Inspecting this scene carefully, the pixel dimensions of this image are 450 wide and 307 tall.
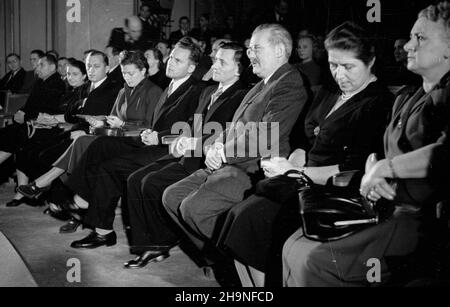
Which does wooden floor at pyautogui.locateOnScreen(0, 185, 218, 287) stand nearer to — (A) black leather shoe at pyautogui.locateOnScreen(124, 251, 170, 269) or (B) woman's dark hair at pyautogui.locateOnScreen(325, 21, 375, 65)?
(A) black leather shoe at pyautogui.locateOnScreen(124, 251, 170, 269)

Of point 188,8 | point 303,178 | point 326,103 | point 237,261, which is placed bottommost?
point 237,261

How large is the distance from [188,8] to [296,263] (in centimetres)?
977

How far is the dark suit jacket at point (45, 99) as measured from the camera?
19.7 feet

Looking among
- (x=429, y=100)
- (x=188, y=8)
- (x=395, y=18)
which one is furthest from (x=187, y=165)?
(x=188, y=8)

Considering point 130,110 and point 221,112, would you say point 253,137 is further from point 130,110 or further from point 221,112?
point 130,110

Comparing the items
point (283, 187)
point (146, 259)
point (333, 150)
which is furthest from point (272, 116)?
point (146, 259)

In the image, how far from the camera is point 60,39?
8812 mm

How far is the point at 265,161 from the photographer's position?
276 cm

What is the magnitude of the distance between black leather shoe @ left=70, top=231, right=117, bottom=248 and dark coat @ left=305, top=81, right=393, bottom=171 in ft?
6.29

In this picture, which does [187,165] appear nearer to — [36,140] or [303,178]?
[303,178]

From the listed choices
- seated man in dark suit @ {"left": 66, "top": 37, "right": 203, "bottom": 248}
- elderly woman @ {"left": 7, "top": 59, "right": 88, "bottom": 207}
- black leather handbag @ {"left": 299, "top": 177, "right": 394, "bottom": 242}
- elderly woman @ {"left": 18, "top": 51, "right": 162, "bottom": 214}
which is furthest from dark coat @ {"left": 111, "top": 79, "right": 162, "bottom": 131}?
black leather handbag @ {"left": 299, "top": 177, "right": 394, "bottom": 242}

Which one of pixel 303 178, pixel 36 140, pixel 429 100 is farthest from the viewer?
pixel 36 140

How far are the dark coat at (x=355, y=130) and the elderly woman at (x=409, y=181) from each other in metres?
0.33

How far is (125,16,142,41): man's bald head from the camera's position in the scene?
7812 millimetres
